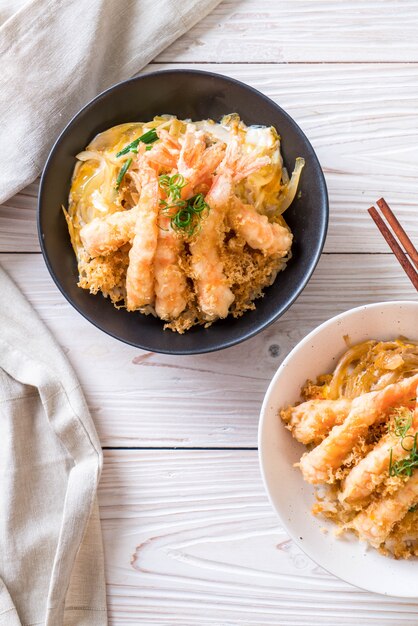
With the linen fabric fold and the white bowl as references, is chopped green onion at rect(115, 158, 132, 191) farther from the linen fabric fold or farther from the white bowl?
the white bowl

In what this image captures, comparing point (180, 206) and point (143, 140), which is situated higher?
point (143, 140)

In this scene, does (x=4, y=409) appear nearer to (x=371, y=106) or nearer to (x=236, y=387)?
(x=236, y=387)

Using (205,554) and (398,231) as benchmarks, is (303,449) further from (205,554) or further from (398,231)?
(398,231)

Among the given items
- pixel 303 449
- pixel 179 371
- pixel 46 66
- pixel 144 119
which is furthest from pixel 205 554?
pixel 46 66

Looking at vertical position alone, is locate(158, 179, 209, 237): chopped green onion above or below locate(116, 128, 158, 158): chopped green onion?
below

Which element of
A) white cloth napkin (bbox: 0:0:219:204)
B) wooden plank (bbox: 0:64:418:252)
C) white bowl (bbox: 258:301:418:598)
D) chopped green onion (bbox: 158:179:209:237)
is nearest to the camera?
chopped green onion (bbox: 158:179:209:237)

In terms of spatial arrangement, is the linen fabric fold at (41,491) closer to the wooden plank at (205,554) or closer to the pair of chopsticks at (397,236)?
the wooden plank at (205,554)

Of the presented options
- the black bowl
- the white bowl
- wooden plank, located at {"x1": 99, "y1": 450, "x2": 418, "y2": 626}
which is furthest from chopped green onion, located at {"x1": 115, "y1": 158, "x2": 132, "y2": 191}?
wooden plank, located at {"x1": 99, "y1": 450, "x2": 418, "y2": 626}

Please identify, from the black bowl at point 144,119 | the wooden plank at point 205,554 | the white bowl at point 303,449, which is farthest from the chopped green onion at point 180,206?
the wooden plank at point 205,554
